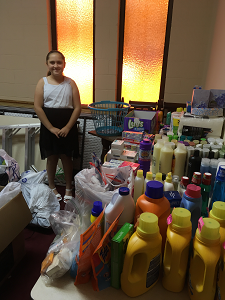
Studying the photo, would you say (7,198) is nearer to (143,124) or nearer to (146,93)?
(143,124)

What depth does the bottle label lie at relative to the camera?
0.71m

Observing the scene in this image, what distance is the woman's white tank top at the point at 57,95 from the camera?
2.25 m

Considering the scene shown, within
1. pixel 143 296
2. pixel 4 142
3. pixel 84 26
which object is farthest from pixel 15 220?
pixel 84 26

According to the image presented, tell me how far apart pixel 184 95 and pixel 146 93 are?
0.52m

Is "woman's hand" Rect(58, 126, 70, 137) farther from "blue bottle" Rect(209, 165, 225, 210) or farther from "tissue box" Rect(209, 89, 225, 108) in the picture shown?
"blue bottle" Rect(209, 165, 225, 210)

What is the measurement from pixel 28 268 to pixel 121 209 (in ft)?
4.14

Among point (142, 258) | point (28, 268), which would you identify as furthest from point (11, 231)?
point (142, 258)

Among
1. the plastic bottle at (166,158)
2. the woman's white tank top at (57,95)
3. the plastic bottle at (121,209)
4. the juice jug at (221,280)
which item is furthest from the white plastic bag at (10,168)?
the juice jug at (221,280)

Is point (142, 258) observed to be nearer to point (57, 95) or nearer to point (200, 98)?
point (200, 98)

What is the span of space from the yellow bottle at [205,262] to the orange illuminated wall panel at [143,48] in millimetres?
2647

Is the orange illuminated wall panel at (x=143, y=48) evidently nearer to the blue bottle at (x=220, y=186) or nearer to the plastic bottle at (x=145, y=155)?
the plastic bottle at (x=145, y=155)

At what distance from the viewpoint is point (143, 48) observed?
9.55 ft

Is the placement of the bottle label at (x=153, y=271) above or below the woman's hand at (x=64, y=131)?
below

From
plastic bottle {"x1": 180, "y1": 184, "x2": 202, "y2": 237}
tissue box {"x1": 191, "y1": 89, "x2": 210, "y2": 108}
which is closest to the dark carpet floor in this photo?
plastic bottle {"x1": 180, "y1": 184, "x2": 202, "y2": 237}
